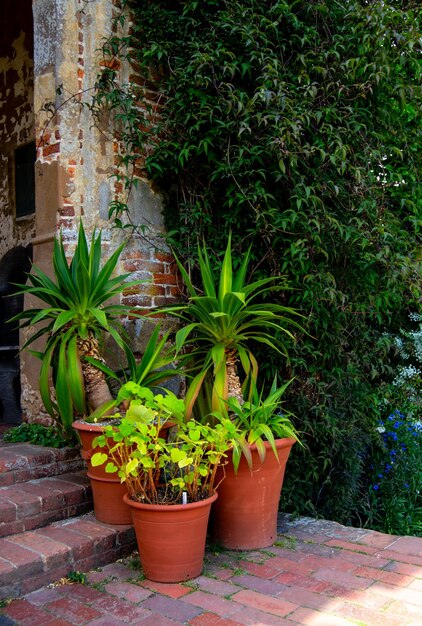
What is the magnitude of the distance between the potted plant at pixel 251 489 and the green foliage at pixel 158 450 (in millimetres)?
180

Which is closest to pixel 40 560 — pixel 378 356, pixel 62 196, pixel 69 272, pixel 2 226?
pixel 69 272

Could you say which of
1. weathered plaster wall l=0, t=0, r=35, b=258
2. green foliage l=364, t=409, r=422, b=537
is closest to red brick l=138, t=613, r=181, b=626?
green foliage l=364, t=409, r=422, b=537

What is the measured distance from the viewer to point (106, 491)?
2990mm

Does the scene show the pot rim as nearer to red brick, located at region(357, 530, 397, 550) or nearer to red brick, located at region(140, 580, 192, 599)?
red brick, located at region(140, 580, 192, 599)

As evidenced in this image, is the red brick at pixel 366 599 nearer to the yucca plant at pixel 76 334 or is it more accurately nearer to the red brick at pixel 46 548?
the red brick at pixel 46 548

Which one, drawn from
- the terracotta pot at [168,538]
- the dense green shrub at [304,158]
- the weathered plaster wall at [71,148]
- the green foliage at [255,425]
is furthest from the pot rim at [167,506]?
the weathered plaster wall at [71,148]

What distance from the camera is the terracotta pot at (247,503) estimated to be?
2961mm

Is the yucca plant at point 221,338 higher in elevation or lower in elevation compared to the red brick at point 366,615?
higher

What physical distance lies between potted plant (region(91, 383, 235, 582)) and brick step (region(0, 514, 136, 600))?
10.5 inches

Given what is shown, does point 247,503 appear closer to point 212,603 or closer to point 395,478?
point 212,603

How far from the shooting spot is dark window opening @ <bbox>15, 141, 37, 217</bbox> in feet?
19.0

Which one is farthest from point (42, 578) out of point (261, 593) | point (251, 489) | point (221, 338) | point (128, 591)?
point (221, 338)

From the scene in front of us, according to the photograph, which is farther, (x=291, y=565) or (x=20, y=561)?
(x=291, y=565)

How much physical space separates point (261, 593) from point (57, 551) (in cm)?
90
